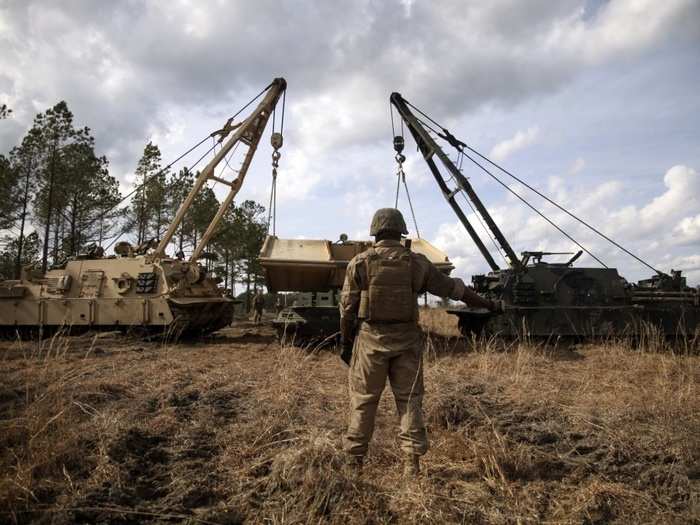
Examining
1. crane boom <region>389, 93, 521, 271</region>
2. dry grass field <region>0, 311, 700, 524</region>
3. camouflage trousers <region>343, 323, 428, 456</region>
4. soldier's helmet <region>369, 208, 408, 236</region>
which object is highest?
crane boom <region>389, 93, 521, 271</region>

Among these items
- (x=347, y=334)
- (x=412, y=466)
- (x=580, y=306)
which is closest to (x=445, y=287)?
(x=347, y=334)

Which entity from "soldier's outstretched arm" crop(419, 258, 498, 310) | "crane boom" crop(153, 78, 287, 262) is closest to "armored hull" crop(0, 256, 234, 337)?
"crane boom" crop(153, 78, 287, 262)

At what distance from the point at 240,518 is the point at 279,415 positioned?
147cm

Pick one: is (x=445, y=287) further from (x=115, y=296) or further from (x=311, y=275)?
(x=115, y=296)

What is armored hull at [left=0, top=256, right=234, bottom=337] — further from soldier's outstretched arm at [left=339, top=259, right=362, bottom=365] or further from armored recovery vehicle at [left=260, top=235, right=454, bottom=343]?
soldier's outstretched arm at [left=339, top=259, right=362, bottom=365]

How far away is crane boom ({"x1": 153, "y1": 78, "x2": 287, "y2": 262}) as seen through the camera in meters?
12.2

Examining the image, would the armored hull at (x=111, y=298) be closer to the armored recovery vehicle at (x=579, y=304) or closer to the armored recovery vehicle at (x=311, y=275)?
the armored recovery vehicle at (x=311, y=275)

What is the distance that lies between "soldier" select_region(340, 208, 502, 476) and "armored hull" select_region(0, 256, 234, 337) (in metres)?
7.55

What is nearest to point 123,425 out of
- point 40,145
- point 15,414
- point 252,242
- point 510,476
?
point 15,414

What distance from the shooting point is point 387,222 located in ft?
11.1

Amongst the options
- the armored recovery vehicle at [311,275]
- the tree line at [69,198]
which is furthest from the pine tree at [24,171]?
the armored recovery vehicle at [311,275]

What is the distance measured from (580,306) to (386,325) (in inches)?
292

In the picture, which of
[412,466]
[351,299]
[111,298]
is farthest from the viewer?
[111,298]

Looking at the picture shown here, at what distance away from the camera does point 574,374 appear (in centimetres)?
634
